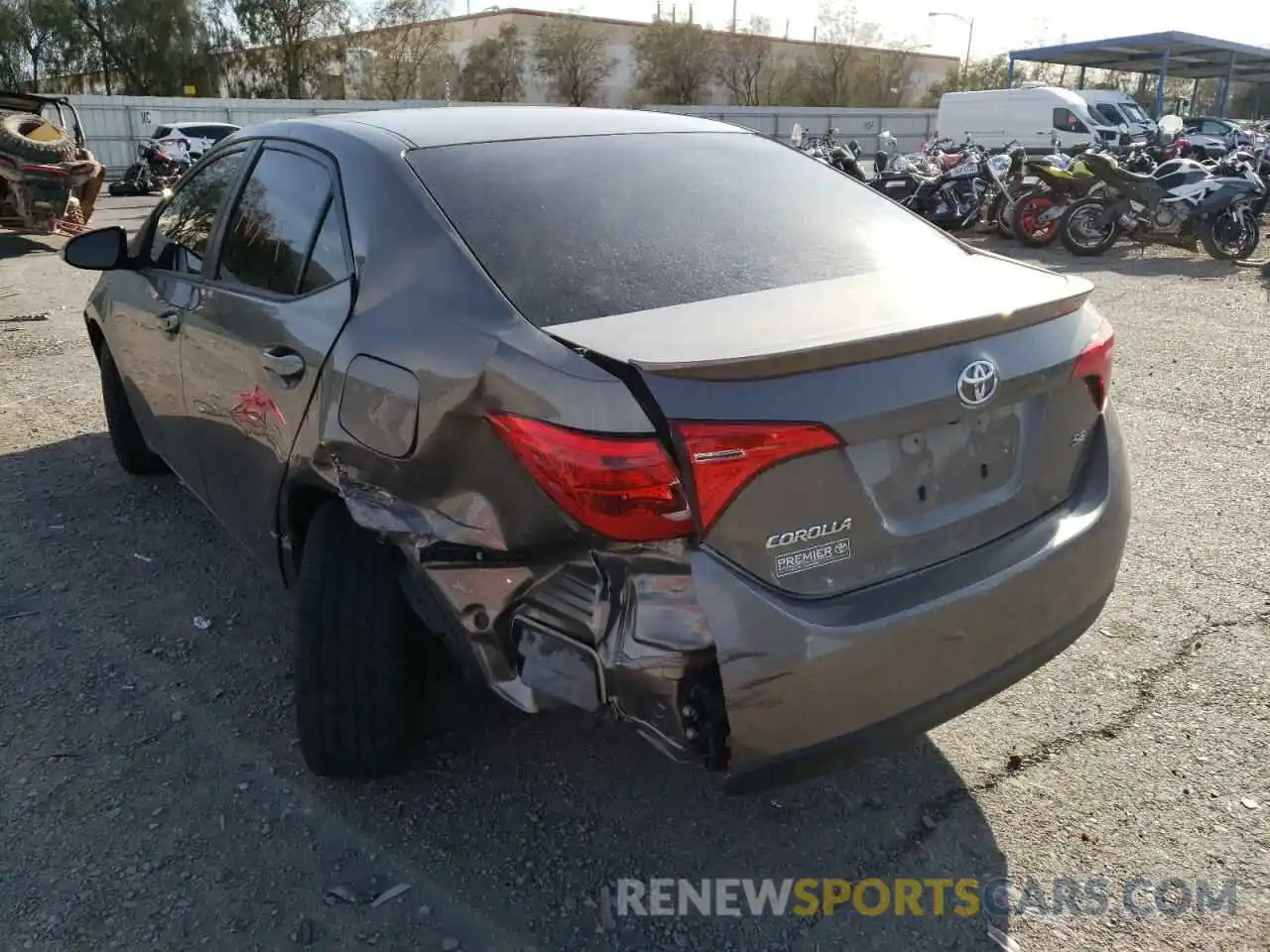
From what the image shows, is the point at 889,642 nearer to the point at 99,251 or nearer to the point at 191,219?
the point at 191,219

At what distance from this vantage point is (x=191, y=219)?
3.76m

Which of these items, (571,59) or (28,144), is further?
(571,59)

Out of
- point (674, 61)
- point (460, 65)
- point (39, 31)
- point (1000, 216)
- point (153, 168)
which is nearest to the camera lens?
point (1000, 216)

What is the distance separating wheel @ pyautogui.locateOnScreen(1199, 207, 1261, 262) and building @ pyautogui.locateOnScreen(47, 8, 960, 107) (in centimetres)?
4570

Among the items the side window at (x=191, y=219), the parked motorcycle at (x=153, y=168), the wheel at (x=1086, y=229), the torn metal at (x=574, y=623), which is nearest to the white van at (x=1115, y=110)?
the wheel at (x=1086, y=229)

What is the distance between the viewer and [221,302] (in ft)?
10.5

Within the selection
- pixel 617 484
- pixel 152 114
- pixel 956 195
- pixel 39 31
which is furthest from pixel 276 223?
pixel 39 31

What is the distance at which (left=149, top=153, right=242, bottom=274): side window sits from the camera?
11.6ft

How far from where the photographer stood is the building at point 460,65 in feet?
159

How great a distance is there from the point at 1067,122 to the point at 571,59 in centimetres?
3676

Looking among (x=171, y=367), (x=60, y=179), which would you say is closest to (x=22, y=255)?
(x=60, y=179)

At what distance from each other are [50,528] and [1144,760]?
4.34 m

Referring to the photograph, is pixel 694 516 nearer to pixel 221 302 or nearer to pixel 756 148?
pixel 756 148

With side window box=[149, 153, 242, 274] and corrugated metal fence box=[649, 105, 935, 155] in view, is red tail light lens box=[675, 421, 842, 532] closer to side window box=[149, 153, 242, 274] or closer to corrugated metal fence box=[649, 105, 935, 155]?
side window box=[149, 153, 242, 274]
